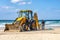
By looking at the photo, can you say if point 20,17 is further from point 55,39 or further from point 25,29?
point 55,39

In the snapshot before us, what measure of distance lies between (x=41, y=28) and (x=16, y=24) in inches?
125

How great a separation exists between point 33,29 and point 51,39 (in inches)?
340

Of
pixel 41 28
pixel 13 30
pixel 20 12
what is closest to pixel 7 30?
pixel 13 30

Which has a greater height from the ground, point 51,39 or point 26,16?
point 26,16

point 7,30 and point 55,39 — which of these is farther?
point 7,30

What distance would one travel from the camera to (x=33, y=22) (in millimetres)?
21078

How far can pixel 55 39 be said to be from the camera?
41.1 feet

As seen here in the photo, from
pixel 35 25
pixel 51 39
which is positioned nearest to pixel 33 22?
pixel 35 25

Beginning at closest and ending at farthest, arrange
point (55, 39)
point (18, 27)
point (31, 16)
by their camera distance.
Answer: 1. point (55, 39)
2. point (18, 27)
3. point (31, 16)

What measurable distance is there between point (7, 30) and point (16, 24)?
42.7 inches

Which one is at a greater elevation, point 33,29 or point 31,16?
point 31,16

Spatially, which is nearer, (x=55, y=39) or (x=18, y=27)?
(x=55, y=39)

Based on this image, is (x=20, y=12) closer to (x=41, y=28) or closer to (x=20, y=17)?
(x=20, y=17)

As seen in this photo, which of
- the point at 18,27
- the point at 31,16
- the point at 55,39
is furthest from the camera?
the point at 31,16
